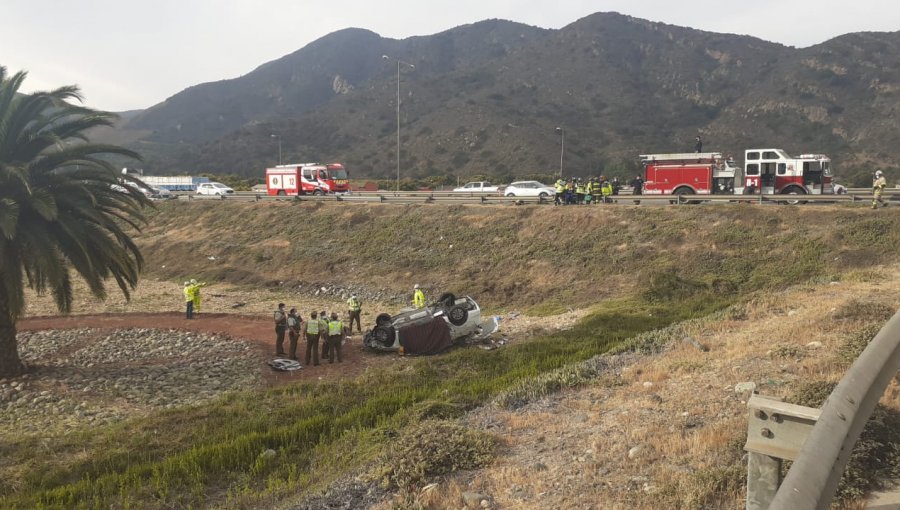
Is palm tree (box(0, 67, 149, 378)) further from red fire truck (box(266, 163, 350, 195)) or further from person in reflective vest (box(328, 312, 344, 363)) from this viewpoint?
→ red fire truck (box(266, 163, 350, 195))

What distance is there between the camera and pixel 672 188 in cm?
3206

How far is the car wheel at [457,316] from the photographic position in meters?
17.7

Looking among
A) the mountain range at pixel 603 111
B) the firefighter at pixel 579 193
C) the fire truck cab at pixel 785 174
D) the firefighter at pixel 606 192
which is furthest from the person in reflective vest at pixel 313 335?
the mountain range at pixel 603 111

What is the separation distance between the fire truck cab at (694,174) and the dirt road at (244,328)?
810 inches

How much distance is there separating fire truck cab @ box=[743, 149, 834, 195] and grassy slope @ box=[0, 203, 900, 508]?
150 inches

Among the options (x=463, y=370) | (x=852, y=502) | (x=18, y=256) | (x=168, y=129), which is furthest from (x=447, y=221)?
(x=168, y=129)

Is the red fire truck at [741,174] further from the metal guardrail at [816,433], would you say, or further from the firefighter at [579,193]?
the metal guardrail at [816,433]

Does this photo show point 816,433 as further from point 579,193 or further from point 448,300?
point 579,193

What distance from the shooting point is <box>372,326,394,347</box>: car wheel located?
17359 mm

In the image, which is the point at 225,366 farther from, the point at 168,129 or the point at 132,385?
the point at 168,129

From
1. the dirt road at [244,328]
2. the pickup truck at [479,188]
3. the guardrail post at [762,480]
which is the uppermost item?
the pickup truck at [479,188]

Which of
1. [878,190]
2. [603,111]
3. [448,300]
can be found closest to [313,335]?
[448,300]

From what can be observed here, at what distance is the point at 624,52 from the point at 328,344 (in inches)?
6131

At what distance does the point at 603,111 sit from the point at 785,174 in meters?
95.4
